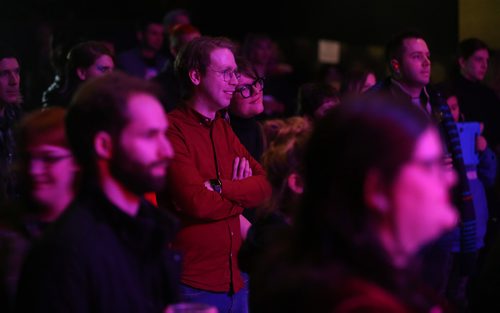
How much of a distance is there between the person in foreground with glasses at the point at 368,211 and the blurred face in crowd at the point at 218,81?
1943 millimetres

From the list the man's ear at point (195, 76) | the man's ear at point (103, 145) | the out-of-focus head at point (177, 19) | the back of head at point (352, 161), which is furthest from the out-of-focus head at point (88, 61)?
the back of head at point (352, 161)

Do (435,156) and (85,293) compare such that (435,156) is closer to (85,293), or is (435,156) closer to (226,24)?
(85,293)

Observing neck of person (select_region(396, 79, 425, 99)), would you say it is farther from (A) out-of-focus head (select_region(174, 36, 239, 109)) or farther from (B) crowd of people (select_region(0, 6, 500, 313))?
(A) out-of-focus head (select_region(174, 36, 239, 109))

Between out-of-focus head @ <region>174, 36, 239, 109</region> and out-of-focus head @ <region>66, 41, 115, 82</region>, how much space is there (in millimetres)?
929

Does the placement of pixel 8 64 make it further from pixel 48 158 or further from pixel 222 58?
pixel 48 158

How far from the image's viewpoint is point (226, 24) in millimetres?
8875

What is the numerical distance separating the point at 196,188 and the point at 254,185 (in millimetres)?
299

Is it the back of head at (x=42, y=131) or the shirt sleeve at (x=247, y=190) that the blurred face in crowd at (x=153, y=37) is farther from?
the back of head at (x=42, y=131)

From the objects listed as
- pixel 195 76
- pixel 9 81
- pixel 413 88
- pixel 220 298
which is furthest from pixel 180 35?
pixel 220 298

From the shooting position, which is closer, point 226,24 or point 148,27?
point 148,27

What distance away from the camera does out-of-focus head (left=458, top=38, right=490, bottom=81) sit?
570cm

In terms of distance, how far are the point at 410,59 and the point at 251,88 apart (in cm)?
101

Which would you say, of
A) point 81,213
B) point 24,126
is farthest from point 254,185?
point 81,213

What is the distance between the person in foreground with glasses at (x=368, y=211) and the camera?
1.58 m
